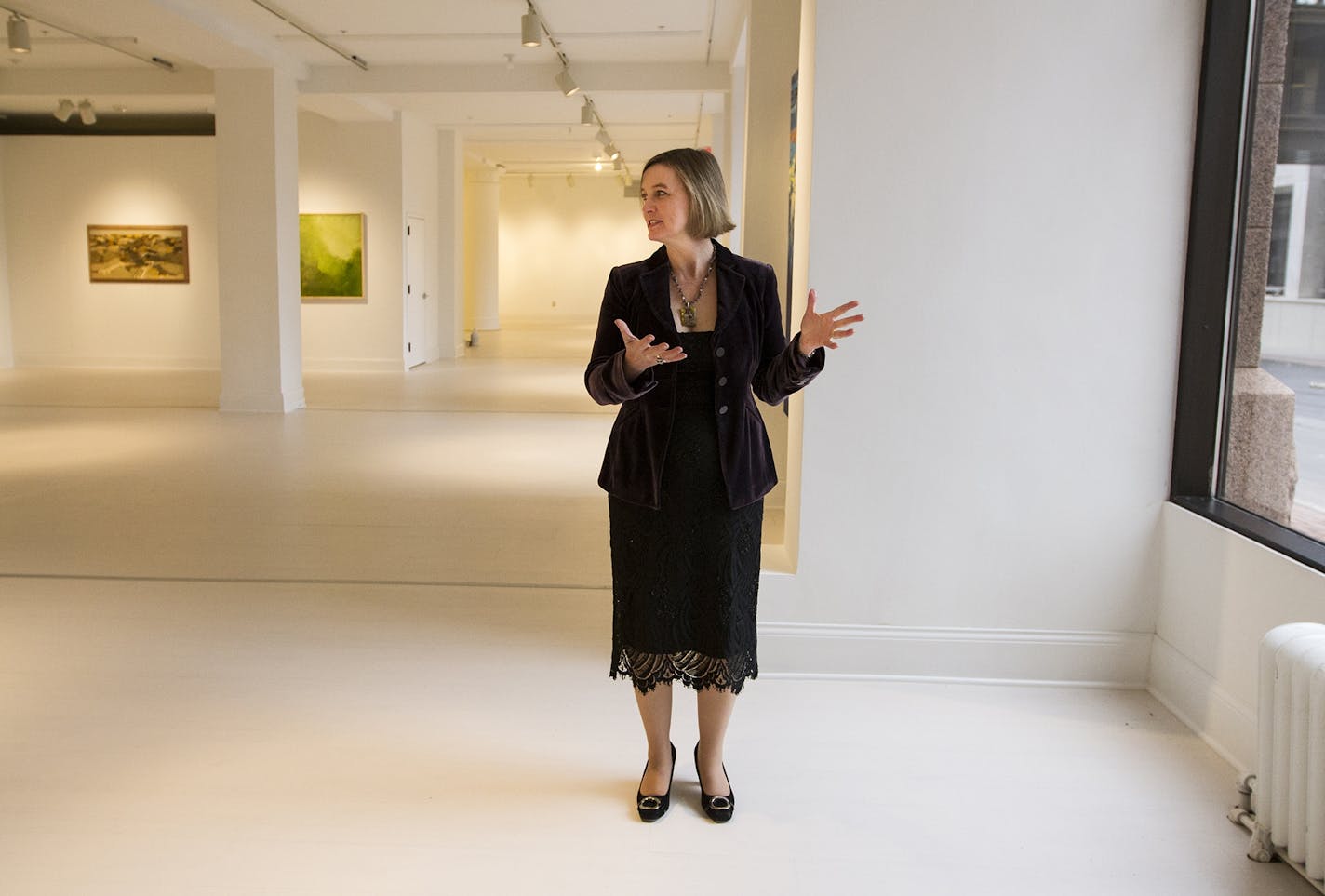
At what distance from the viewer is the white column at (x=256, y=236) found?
38.3 ft

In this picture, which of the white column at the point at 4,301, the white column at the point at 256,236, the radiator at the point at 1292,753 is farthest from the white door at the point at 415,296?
the radiator at the point at 1292,753

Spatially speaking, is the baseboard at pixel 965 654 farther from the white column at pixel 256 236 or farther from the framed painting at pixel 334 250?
the framed painting at pixel 334 250

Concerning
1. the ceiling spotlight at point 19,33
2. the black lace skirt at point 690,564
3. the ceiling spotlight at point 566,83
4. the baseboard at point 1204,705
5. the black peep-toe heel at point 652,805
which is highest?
the ceiling spotlight at point 566,83

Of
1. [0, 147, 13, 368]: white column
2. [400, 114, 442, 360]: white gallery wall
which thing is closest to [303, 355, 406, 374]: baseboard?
[400, 114, 442, 360]: white gallery wall

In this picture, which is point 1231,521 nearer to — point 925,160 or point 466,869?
point 925,160

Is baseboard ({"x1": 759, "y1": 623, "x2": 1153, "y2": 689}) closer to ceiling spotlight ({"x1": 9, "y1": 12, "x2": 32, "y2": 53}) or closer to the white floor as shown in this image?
the white floor

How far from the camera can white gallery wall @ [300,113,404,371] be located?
15703 mm

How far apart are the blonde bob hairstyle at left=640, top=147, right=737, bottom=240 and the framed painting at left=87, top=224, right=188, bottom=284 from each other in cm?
1547

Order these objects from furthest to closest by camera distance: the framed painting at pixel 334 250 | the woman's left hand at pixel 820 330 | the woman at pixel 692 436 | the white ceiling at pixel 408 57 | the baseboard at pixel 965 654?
the framed painting at pixel 334 250 → the white ceiling at pixel 408 57 → the baseboard at pixel 965 654 → the woman at pixel 692 436 → the woman's left hand at pixel 820 330

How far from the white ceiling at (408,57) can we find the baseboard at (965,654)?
738cm

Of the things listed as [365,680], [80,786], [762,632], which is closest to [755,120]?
[762,632]

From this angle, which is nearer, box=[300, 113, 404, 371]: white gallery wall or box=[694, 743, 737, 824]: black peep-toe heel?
box=[694, 743, 737, 824]: black peep-toe heel

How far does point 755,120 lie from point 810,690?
4064 mm

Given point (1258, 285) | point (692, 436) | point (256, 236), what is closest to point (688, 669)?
point (692, 436)
